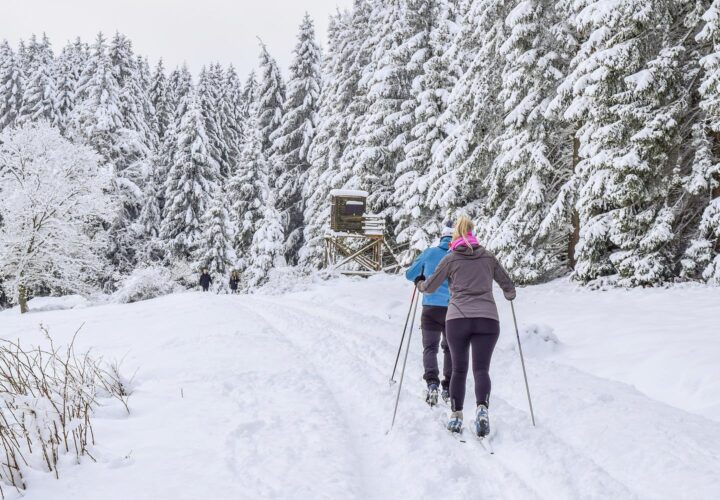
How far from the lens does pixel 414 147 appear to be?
20.5 metres

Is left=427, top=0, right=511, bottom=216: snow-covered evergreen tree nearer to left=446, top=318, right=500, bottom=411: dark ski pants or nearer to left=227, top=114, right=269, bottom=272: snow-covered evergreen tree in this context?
left=446, top=318, right=500, bottom=411: dark ski pants

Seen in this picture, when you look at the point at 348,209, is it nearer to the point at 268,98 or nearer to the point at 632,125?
the point at 632,125

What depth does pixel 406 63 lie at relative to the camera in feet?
74.7

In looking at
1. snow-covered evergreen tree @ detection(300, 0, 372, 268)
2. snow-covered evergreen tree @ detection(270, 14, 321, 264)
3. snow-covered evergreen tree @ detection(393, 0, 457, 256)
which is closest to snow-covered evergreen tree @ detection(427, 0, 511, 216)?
snow-covered evergreen tree @ detection(393, 0, 457, 256)

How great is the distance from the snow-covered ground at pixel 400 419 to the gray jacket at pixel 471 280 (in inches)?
45.0

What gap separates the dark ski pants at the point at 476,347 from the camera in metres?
4.83

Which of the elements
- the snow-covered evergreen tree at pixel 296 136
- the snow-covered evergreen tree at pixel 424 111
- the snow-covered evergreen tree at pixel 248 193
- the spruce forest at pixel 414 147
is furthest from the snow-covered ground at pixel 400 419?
the snow-covered evergreen tree at pixel 296 136

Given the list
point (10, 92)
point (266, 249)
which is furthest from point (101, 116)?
point (10, 92)

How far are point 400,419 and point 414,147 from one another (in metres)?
16.8

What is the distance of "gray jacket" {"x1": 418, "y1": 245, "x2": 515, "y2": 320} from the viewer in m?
4.85

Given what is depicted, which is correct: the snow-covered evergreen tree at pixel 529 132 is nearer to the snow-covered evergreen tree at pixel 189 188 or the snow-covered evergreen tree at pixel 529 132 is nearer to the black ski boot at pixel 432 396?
the black ski boot at pixel 432 396

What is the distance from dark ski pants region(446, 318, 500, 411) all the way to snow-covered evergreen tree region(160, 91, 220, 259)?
109 ft

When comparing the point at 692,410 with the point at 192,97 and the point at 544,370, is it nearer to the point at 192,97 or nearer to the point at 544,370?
the point at 544,370

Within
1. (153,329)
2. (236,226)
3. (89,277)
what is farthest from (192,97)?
(153,329)
